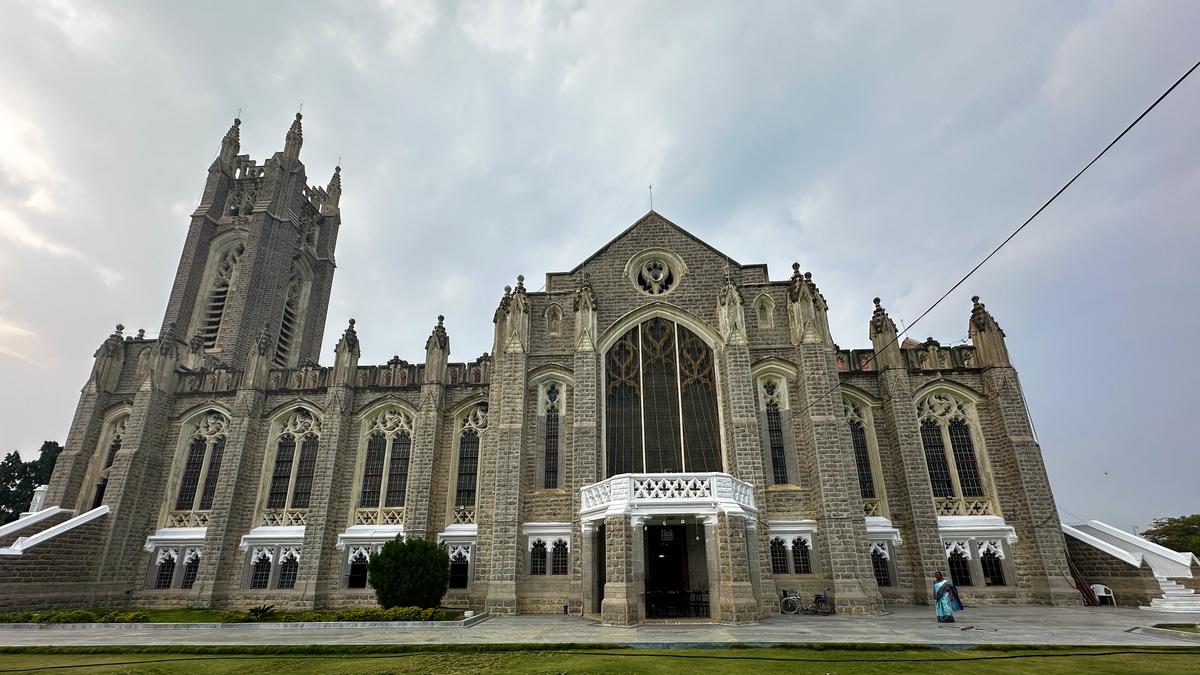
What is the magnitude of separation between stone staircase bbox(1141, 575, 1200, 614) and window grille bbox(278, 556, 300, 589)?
3357 centimetres

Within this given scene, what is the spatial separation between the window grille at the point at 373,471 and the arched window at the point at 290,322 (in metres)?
15.4

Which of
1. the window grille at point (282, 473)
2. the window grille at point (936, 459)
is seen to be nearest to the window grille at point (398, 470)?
the window grille at point (282, 473)

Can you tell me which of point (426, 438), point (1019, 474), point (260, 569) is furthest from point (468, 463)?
point (1019, 474)

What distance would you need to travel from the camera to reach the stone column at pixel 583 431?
20.6 m

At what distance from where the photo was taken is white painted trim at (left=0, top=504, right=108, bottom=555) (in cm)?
2216

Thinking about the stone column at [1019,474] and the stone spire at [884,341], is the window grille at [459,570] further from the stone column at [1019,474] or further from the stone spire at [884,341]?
the stone column at [1019,474]

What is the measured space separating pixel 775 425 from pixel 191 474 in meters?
28.3

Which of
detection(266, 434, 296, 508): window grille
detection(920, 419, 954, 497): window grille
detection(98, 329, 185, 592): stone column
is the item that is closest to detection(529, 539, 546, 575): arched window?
detection(266, 434, 296, 508): window grille

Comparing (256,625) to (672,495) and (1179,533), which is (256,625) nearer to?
(672,495)

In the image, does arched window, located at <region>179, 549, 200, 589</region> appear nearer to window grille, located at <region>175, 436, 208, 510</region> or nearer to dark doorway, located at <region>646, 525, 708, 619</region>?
window grille, located at <region>175, 436, 208, 510</region>

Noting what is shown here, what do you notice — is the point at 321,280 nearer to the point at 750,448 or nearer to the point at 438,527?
the point at 438,527

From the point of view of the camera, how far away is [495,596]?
20797mm

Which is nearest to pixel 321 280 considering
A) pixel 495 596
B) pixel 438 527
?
pixel 438 527

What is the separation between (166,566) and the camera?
26.0 meters
